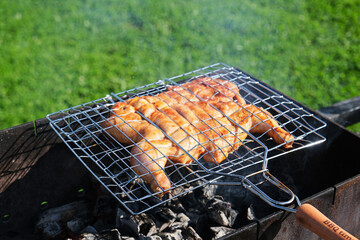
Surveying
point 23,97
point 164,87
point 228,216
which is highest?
point 164,87

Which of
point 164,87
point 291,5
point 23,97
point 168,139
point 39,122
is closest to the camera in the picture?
point 168,139

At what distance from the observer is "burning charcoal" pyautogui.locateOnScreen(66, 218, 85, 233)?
3.22m

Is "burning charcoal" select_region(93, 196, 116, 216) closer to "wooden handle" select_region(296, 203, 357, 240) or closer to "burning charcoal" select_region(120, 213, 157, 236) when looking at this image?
"burning charcoal" select_region(120, 213, 157, 236)

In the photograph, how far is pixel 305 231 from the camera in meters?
2.86

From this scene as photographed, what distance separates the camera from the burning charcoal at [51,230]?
3.29 metres

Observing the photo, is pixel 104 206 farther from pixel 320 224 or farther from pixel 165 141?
pixel 320 224

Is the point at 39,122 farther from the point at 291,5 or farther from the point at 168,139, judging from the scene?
the point at 291,5

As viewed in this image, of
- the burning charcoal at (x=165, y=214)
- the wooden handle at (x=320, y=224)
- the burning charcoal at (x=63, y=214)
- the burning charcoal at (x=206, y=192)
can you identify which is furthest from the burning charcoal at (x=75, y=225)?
the wooden handle at (x=320, y=224)

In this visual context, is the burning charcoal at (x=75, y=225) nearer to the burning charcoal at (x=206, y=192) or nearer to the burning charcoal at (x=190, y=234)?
the burning charcoal at (x=190, y=234)

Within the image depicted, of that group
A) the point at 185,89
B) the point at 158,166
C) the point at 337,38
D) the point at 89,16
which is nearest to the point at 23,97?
the point at 89,16

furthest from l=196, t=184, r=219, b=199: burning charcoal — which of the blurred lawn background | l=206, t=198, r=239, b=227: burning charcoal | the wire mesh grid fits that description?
the blurred lawn background

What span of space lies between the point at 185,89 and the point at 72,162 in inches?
43.1

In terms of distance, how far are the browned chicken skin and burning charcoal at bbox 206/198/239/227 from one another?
0.36 meters

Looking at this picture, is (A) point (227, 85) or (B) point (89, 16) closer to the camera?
(A) point (227, 85)
